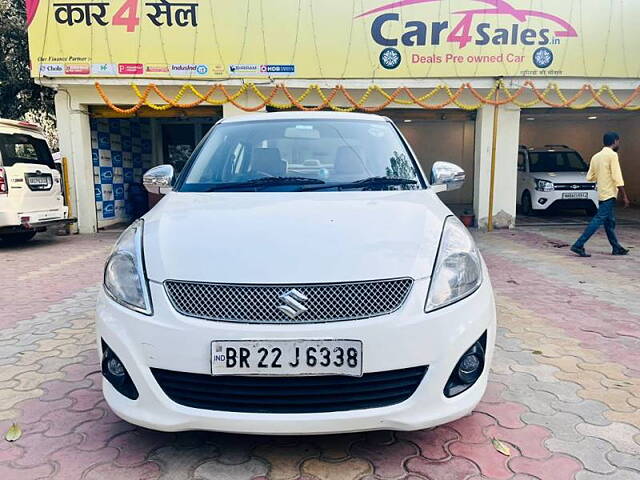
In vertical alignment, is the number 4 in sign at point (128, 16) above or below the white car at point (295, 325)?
above

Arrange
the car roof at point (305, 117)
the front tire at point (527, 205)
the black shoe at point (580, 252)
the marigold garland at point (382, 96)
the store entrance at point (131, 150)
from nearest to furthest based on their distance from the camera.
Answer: the car roof at point (305, 117), the black shoe at point (580, 252), the marigold garland at point (382, 96), the store entrance at point (131, 150), the front tire at point (527, 205)

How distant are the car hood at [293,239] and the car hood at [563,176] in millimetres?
9762

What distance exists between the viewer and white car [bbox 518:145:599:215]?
10.9m

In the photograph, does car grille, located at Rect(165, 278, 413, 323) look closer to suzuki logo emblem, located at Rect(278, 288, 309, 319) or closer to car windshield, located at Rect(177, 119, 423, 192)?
suzuki logo emblem, located at Rect(278, 288, 309, 319)

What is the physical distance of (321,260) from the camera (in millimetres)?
1918

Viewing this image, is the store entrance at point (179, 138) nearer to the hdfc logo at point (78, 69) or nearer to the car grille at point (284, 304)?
the hdfc logo at point (78, 69)

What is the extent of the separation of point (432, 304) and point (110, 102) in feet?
30.6

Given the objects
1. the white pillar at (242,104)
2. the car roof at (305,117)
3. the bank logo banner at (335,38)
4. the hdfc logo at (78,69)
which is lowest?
the car roof at (305,117)

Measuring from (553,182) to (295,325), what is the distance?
35.1ft

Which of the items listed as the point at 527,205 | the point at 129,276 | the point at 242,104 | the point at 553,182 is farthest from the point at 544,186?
the point at 129,276

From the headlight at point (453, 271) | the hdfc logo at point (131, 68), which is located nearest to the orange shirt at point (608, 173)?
the headlight at point (453, 271)

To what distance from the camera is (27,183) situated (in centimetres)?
799

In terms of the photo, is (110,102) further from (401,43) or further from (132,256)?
(132,256)

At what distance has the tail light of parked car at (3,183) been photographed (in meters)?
7.50
